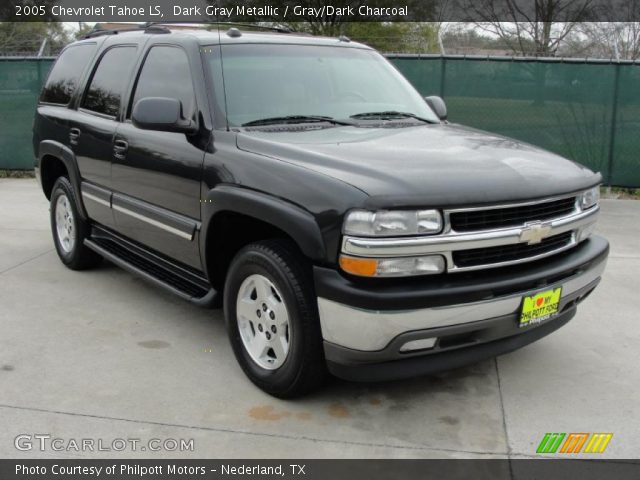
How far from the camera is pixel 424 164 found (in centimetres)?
327

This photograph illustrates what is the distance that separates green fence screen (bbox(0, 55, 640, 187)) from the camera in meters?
9.52

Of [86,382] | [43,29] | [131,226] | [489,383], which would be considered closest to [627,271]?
[489,383]

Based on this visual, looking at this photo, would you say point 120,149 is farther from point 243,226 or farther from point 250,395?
point 250,395

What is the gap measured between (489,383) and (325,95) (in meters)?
2.01

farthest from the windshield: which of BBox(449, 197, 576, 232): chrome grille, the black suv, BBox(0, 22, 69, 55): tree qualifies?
BBox(0, 22, 69, 55): tree

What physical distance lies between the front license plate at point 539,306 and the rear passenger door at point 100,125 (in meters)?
3.05

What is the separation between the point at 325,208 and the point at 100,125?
2.64 m

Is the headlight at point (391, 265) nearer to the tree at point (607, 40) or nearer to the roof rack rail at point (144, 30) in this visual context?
the roof rack rail at point (144, 30)

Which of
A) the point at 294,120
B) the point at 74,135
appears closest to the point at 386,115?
the point at 294,120

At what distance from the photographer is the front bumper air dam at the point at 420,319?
293 centimetres

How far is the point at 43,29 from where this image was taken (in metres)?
36.6

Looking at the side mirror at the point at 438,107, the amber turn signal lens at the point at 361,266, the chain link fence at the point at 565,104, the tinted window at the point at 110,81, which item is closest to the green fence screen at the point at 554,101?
the chain link fence at the point at 565,104
